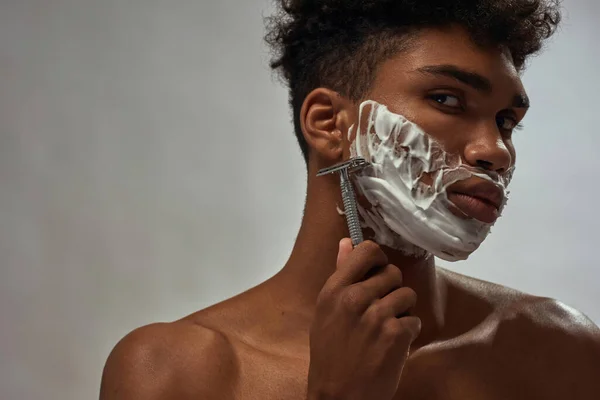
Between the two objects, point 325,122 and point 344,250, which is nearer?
point 344,250

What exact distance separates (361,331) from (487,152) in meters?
0.26

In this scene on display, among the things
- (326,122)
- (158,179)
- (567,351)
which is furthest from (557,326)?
(158,179)

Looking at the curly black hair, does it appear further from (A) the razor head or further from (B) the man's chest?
(B) the man's chest

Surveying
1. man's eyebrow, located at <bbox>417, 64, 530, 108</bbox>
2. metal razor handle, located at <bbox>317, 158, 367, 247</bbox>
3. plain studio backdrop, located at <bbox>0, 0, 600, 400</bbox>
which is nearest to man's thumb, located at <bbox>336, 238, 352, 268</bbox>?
metal razor handle, located at <bbox>317, 158, 367, 247</bbox>

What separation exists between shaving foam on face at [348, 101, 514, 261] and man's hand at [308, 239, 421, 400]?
0.34ft

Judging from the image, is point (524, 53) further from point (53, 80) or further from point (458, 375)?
point (53, 80)

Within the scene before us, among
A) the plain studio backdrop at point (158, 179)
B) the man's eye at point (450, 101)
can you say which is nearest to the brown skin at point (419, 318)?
the man's eye at point (450, 101)

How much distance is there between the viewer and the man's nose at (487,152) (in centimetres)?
86

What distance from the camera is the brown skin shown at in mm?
892

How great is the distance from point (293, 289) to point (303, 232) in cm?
8

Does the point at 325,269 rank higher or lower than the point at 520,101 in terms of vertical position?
lower

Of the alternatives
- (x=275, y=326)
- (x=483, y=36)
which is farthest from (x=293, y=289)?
(x=483, y=36)

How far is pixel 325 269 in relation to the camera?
1.00 metres

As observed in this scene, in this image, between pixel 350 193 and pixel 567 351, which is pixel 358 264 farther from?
pixel 567 351
